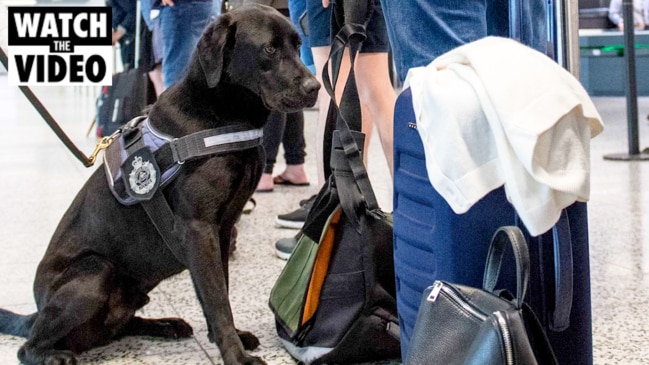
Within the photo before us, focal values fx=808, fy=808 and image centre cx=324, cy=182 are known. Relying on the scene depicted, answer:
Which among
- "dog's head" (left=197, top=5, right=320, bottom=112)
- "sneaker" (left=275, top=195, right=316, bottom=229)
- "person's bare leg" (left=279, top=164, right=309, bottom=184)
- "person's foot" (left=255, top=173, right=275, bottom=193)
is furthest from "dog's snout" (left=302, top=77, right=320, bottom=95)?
"person's bare leg" (left=279, top=164, right=309, bottom=184)

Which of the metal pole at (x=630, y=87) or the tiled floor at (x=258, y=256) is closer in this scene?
the tiled floor at (x=258, y=256)

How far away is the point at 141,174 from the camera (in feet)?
6.22

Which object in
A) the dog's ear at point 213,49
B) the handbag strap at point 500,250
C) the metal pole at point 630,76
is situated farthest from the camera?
the metal pole at point 630,76

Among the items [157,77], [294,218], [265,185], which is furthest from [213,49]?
[157,77]

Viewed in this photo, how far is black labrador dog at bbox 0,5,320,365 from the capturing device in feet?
6.07

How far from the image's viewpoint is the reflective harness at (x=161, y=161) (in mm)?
1861

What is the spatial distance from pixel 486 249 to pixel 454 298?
0.58 feet

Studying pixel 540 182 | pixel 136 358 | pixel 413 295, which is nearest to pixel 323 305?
pixel 413 295

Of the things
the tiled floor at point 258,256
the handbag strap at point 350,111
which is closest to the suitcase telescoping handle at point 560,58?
the handbag strap at point 350,111

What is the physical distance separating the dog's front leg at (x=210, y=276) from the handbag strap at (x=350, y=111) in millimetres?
333

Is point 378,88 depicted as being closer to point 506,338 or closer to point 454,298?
point 454,298

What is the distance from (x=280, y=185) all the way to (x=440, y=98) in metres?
3.21

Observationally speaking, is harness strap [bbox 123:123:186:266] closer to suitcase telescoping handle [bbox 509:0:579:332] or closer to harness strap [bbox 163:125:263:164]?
harness strap [bbox 163:125:263:164]

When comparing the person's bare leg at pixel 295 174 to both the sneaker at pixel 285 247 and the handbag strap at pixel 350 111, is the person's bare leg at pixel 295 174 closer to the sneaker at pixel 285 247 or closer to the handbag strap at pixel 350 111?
the sneaker at pixel 285 247
